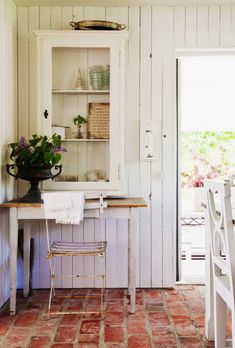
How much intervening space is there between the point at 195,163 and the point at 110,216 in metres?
4.10

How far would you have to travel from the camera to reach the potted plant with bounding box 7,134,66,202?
129 inches

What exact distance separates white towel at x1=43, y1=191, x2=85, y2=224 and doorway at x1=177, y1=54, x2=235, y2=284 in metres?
1.76

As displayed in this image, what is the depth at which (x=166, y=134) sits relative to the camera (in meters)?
3.74

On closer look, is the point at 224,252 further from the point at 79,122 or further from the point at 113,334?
the point at 79,122

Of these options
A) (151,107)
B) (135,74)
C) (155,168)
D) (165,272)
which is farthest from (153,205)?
(135,74)

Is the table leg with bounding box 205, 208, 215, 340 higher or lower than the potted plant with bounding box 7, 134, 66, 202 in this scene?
lower

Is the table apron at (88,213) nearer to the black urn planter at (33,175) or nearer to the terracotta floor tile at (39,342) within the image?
the black urn planter at (33,175)

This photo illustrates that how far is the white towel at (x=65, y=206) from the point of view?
300cm

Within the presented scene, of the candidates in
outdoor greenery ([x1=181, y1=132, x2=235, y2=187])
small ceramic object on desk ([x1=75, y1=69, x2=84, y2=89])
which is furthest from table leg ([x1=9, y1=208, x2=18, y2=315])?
outdoor greenery ([x1=181, y1=132, x2=235, y2=187])

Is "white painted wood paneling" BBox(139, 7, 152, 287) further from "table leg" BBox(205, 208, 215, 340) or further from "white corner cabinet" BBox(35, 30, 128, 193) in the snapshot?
"table leg" BBox(205, 208, 215, 340)

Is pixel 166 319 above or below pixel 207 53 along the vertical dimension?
below

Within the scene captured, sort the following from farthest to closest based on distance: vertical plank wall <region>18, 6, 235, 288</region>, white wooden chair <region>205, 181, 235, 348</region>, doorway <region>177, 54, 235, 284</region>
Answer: doorway <region>177, 54, 235, 284</region> → vertical plank wall <region>18, 6, 235, 288</region> → white wooden chair <region>205, 181, 235, 348</region>

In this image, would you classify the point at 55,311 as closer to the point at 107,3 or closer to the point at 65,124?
the point at 65,124

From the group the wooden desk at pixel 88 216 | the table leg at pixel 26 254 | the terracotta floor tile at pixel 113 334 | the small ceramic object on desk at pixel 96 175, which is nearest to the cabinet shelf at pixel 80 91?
the small ceramic object on desk at pixel 96 175
